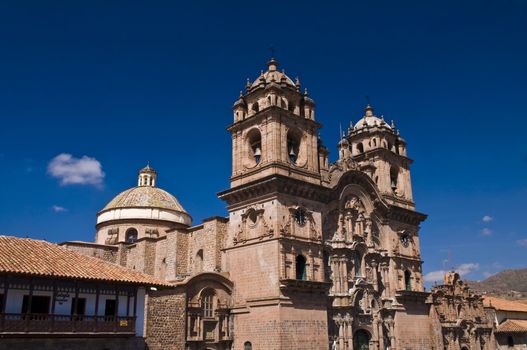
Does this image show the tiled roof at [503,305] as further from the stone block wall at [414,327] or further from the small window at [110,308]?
the small window at [110,308]

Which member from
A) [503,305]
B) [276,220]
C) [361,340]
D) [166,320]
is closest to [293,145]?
[276,220]

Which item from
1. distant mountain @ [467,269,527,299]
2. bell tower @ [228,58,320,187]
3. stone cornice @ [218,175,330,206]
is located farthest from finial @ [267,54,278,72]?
distant mountain @ [467,269,527,299]

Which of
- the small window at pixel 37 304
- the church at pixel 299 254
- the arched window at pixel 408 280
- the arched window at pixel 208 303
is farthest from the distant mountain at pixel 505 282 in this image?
the small window at pixel 37 304

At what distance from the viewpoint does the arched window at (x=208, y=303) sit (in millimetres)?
30859

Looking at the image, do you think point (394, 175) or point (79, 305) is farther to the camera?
point (394, 175)

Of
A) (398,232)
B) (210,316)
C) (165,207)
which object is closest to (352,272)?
(398,232)

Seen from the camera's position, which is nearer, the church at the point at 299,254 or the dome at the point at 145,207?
the church at the point at 299,254

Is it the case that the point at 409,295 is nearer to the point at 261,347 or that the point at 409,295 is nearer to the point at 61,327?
the point at 261,347

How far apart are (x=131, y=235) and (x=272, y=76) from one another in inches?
831

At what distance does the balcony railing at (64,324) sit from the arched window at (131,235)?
873 inches

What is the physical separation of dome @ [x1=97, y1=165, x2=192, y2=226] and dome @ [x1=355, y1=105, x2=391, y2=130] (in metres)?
18.6

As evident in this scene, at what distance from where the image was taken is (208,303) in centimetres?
3125

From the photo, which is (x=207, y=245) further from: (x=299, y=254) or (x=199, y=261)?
(x=299, y=254)

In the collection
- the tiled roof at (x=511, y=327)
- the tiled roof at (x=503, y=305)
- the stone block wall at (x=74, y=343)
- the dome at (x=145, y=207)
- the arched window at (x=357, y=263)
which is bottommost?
the stone block wall at (x=74, y=343)
